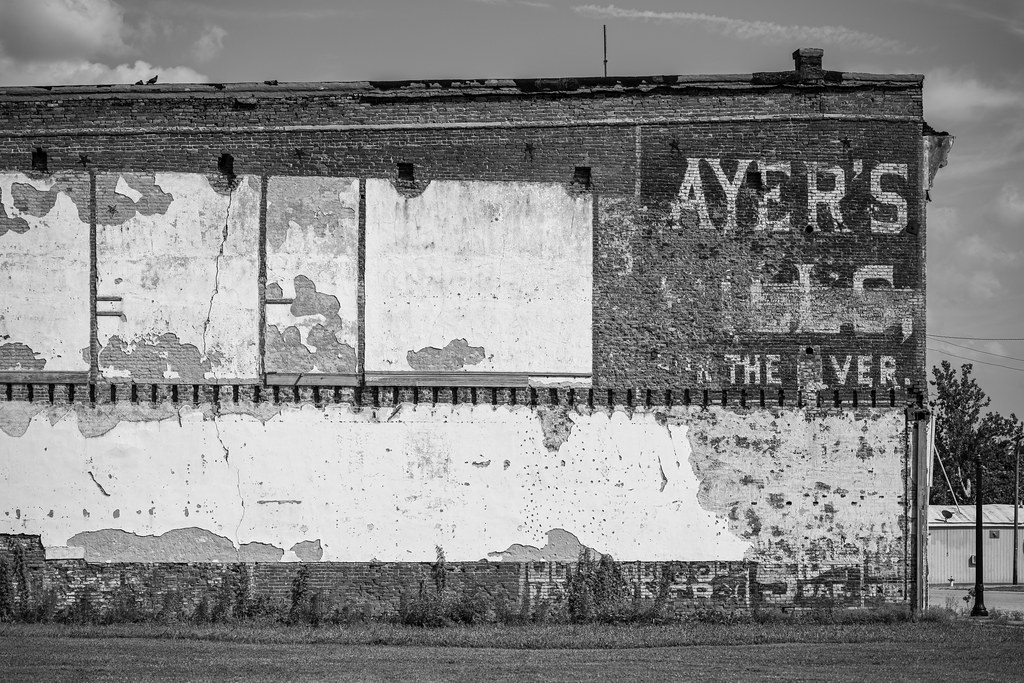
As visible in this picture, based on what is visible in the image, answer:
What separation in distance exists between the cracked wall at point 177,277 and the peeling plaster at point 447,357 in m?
2.41

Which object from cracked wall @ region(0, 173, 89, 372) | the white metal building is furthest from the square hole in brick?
the white metal building

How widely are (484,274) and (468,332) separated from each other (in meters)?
0.91

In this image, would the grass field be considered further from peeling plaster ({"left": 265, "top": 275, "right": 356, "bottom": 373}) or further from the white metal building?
the white metal building

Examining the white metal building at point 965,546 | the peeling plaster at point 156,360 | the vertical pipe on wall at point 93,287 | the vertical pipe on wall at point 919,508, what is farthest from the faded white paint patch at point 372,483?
the white metal building at point 965,546

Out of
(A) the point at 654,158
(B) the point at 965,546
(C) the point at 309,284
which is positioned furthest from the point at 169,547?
(B) the point at 965,546

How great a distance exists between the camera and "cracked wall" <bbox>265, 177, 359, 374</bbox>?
18.2 metres

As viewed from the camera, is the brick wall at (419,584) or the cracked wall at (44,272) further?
the cracked wall at (44,272)

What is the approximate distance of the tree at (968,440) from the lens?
59750mm

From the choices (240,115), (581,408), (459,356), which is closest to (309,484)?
(459,356)

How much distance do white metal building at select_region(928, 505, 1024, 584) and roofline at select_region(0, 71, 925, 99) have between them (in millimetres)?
25546

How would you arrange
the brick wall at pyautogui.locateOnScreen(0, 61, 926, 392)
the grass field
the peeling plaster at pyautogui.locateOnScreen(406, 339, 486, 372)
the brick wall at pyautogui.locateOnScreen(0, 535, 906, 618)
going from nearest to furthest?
the grass field < the brick wall at pyautogui.locateOnScreen(0, 535, 906, 618) < the peeling plaster at pyautogui.locateOnScreen(406, 339, 486, 372) < the brick wall at pyautogui.locateOnScreen(0, 61, 926, 392)

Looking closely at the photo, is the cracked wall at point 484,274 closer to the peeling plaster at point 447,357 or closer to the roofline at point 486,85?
the peeling plaster at point 447,357

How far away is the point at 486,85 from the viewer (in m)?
18.5

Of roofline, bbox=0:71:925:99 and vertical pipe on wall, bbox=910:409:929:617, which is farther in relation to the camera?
roofline, bbox=0:71:925:99
